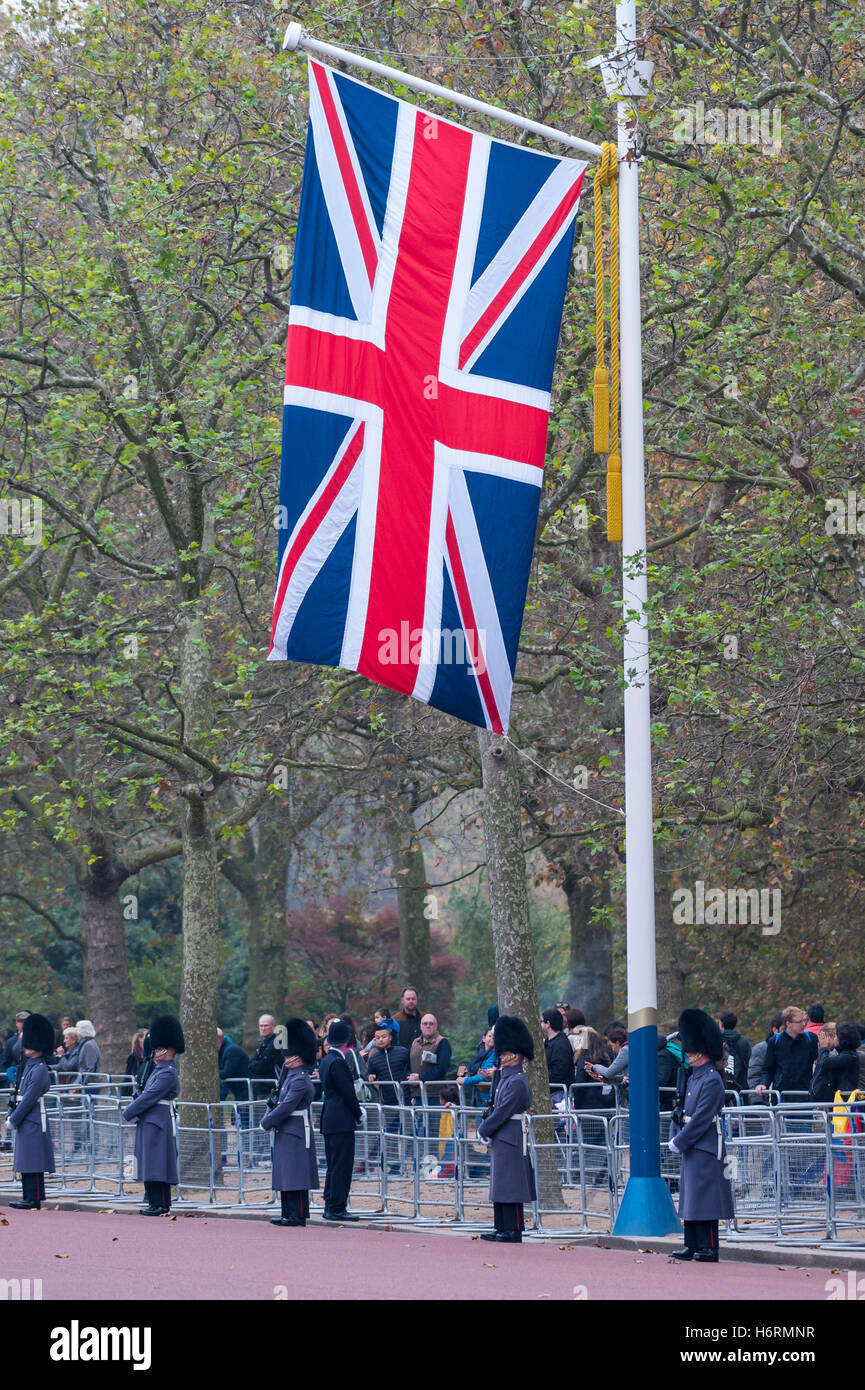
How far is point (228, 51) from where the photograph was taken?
67.7ft

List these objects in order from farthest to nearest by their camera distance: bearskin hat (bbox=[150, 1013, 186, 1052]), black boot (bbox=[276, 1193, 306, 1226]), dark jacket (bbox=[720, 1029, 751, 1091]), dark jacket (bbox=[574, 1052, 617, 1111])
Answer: dark jacket (bbox=[720, 1029, 751, 1091]), dark jacket (bbox=[574, 1052, 617, 1111]), bearskin hat (bbox=[150, 1013, 186, 1052]), black boot (bbox=[276, 1193, 306, 1226])

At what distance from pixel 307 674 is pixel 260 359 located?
404 cm

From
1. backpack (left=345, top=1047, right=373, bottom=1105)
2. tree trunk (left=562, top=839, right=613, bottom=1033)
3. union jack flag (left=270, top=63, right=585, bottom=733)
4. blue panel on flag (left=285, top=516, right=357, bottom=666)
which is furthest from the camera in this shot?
tree trunk (left=562, top=839, right=613, bottom=1033)

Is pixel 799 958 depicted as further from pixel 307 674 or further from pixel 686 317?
pixel 686 317

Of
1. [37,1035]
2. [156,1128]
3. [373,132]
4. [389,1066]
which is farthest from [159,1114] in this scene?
[373,132]

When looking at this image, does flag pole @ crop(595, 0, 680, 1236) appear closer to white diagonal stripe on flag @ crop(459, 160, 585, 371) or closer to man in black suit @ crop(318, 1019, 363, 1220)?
white diagonal stripe on flag @ crop(459, 160, 585, 371)

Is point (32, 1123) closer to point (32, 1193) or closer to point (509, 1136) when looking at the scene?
point (32, 1193)

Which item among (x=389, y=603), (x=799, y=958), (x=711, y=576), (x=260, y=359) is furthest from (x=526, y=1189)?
(x=799, y=958)

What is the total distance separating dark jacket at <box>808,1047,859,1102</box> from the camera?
17.8 meters

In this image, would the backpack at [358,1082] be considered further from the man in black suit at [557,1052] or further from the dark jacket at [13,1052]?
the dark jacket at [13,1052]

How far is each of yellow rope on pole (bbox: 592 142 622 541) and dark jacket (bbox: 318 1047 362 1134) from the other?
600 cm

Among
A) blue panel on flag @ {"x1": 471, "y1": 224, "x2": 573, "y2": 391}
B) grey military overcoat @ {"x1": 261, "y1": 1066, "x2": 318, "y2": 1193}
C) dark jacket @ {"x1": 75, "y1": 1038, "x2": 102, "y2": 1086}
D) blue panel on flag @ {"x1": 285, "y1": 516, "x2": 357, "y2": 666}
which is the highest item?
blue panel on flag @ {"x1": 471, "y1": 224, "x2": 573, "y2": 391}

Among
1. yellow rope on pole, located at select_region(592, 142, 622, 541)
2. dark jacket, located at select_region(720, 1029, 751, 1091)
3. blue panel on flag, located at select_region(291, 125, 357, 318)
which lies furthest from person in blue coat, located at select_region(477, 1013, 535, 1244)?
blue panel on flag, located at select_region(291, 125, 357, 318)

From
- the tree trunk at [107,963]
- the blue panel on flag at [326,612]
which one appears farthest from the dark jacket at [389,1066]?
the blue panel on flag at [326,612]
